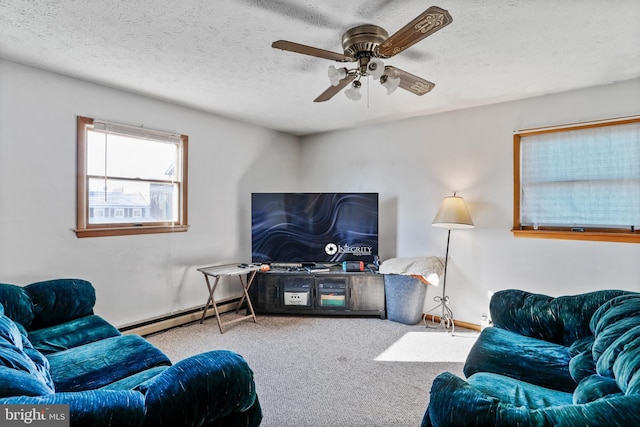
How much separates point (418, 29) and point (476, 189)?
2.43 m

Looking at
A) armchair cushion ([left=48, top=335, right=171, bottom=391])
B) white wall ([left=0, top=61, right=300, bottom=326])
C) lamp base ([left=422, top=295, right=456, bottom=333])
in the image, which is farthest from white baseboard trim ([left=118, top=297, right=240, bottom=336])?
lamp base ([left=422, top=295, right=456, bottom=333])

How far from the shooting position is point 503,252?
3506 millimetres

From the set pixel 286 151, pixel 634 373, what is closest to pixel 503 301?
pixel 634 373

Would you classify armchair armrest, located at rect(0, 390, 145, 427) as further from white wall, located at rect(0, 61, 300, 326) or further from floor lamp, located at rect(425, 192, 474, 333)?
floor lamp, located at rect(425, 192, 474, 333)

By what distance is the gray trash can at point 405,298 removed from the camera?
3.76 meters

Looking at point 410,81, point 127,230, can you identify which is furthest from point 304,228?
point 410,81

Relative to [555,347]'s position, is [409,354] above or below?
below

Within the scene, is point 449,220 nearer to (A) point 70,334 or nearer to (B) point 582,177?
(B) point 582,177

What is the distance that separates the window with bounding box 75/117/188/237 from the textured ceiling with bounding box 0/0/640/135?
0.46m

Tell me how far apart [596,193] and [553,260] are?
0.70 meters

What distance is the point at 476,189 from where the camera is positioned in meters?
3.68

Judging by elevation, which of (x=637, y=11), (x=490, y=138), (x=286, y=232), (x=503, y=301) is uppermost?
(x=637, y=11)

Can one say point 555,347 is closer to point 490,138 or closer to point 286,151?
point 490,138

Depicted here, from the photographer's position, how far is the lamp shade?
11.3 ft
